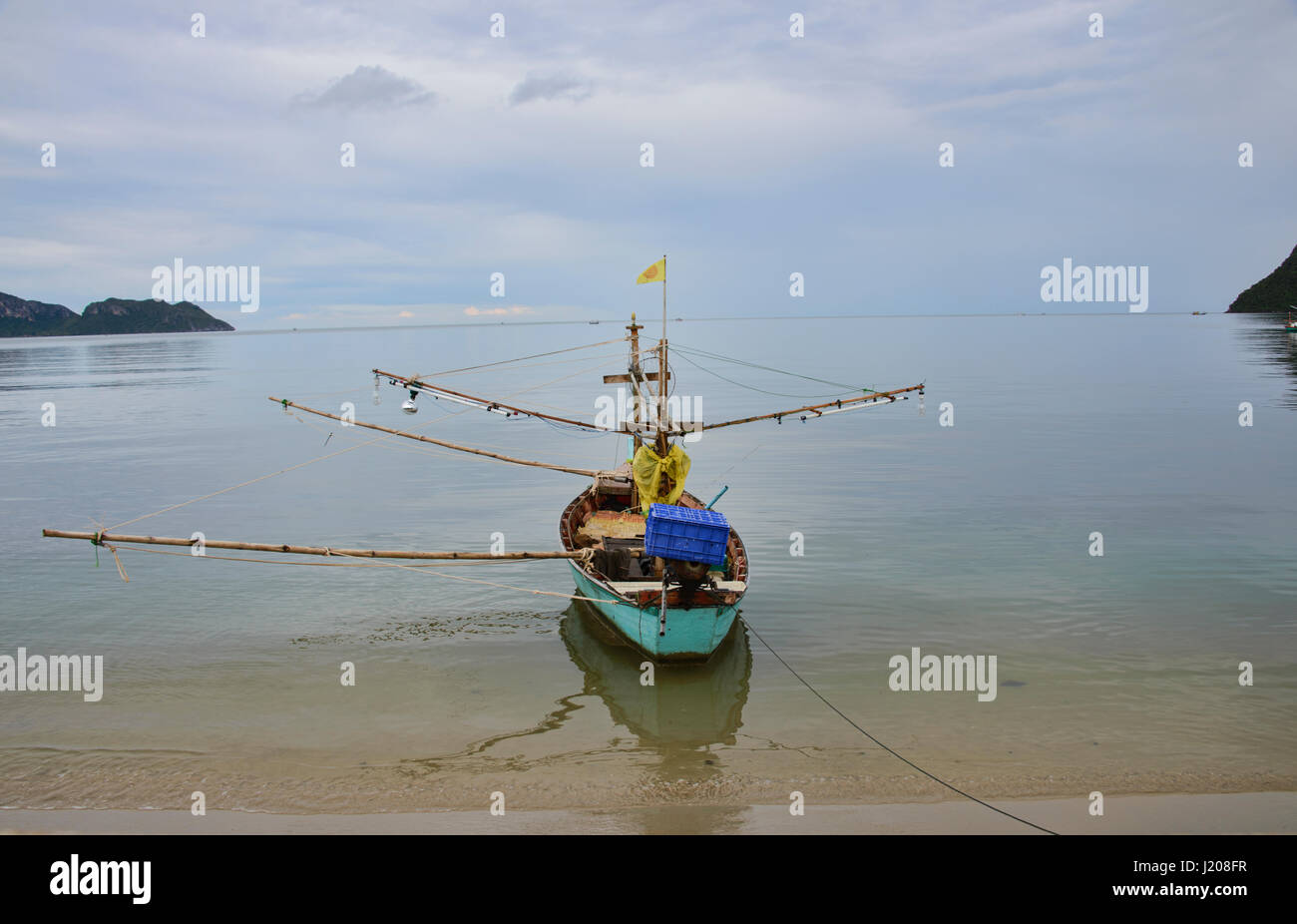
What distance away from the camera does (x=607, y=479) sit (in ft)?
97.6

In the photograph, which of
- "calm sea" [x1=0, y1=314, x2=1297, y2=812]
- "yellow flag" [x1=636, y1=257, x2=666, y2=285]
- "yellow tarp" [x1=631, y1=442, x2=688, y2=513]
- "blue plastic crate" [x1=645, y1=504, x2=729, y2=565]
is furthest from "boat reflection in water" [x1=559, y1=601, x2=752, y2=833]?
"yellow flag" [x1=636, y1=257, x2=666, y2=285]

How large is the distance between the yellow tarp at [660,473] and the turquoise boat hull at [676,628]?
4420 millimetres

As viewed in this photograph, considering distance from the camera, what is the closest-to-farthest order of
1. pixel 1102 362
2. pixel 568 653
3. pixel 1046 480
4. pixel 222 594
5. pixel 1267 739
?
pixel 1267 739
pixel 568 653
pixel 222 594
pixel 1046 480
pixel 1102 362

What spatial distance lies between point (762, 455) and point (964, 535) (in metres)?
20.8

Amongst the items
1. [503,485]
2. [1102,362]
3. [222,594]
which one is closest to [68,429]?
[503,485]

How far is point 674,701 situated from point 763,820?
4841 mm

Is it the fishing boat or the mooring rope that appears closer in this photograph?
the mooring rope

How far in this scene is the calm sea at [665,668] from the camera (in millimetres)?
15102

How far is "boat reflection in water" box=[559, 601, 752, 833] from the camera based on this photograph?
548 inches

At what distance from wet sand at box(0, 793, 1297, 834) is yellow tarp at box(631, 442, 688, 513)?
10.9 m

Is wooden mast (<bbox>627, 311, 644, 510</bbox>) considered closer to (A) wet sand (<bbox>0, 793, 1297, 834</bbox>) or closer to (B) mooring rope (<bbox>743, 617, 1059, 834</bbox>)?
(B) mooring rope (<bbox>743, 617, 1059, 834</bbox>)

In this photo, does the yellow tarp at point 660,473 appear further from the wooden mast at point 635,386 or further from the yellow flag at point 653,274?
the yellow flag at point 653,274

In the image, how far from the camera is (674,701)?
1811cm

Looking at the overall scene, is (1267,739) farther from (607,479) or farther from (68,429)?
(68,429)
